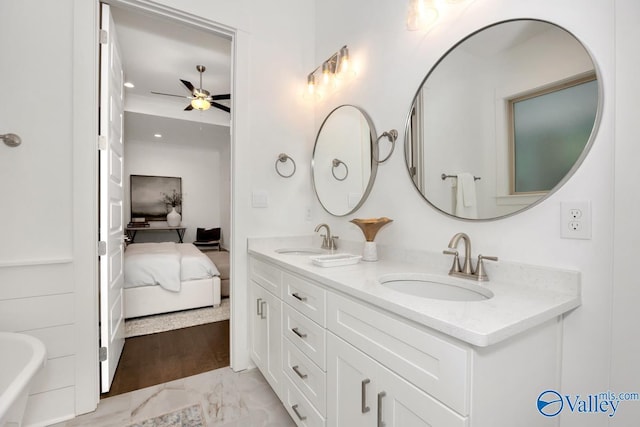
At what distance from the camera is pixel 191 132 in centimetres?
555

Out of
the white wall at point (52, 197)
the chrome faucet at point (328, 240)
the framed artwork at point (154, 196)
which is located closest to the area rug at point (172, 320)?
the white wall at point (52, 197)

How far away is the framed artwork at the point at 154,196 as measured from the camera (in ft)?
20.2

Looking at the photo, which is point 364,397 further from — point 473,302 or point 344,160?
point 344,160

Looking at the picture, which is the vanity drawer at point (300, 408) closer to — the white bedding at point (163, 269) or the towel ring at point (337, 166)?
the towel ring at point (337, 166)

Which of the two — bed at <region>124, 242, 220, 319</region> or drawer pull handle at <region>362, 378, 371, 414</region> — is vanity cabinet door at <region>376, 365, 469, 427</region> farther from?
bed at <region>124, 242, 220, 319</region>

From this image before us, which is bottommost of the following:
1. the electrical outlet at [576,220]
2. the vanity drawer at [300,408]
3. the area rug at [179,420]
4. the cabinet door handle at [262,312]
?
the area rug at [179,420]

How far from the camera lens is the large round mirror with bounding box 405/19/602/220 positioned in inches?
37.0

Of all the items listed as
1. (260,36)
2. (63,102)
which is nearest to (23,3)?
(63,102)

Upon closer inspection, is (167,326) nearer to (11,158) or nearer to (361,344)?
(11,158)

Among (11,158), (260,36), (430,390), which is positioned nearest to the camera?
(430,390)

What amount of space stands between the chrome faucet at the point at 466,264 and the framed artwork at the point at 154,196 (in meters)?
6.50

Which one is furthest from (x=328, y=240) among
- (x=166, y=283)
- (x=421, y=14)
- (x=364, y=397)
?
(x=166, y=283)

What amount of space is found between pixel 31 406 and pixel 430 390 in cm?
206

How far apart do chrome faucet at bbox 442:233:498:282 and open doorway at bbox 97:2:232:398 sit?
6.28 feet
